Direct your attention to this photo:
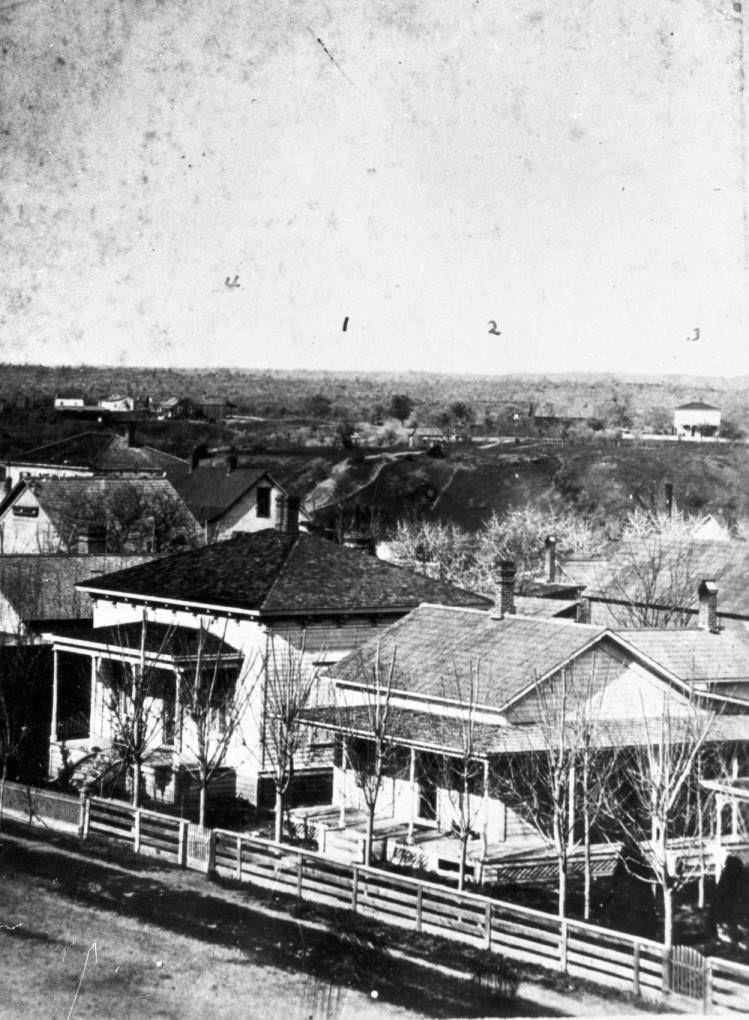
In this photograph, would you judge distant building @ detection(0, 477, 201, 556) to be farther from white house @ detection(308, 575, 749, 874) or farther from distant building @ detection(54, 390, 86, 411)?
distant building @ detection(54, 390, 86, 411)

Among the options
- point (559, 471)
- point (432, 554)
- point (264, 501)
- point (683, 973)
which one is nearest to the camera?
point (683, 973)

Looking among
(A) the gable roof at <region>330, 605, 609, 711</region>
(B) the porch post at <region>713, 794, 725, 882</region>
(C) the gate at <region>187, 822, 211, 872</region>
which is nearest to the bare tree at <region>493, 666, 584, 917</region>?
(A) the gable roof at <region>330, 605, 609, 711</region>

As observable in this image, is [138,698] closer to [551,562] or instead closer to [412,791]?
[412,791]

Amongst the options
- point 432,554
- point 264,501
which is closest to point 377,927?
point 432,554

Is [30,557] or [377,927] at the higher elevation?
[30,557]

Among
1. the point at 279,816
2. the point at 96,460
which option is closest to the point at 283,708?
the point at 279,816

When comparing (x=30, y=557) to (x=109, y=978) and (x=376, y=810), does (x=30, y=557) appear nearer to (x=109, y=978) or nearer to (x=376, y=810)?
(x=376, y=810)
